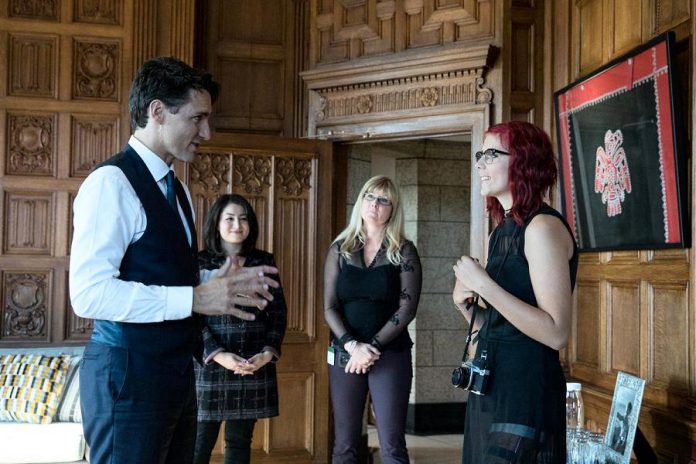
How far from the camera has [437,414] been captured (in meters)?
7.08

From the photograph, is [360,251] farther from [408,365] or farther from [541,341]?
[541,341]

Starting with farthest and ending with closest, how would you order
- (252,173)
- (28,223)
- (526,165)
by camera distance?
(252,173) → (28,223) → (526,165)

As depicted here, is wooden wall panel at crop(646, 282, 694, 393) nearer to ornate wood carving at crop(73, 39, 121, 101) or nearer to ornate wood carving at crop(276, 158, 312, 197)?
ornate wood carving at crop(276, 158, 312, 197)

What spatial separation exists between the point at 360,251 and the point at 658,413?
58.6 inches

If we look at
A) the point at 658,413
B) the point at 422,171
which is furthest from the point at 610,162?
the point at 422,171

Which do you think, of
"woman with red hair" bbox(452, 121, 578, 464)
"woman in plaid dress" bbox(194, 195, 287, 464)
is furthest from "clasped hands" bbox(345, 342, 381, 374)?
"woman with red hair" bbox(452, 121, 578, 464)

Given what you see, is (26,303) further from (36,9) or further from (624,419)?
(624,419)

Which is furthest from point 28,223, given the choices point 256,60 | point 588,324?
point 588,324

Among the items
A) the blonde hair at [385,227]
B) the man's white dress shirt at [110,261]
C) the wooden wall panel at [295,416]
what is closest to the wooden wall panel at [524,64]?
the blonde hair at [385,227]

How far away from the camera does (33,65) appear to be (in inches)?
199

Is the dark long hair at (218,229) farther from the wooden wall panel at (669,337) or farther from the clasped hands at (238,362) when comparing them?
the wooden wall panel at (669,337)

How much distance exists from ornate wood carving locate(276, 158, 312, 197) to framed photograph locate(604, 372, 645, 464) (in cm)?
248

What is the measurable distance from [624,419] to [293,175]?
2.69m

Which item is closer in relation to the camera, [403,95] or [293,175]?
[403,95]
